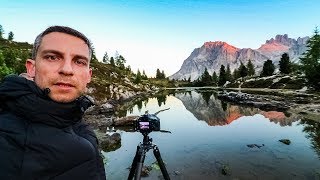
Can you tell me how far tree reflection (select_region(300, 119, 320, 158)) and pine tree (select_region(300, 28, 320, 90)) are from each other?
3614cm

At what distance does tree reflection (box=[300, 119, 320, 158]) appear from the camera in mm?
18950

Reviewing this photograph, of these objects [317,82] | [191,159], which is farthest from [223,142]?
[317,82]

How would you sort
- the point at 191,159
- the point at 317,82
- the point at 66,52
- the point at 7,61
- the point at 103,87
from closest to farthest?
1. the point at 66,52
2. the point at 191,159
3. the point at 7,61
4. the point at 317,82
5. the point at 103,87

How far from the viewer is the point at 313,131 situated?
23406mm

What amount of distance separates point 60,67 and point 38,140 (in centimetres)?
78

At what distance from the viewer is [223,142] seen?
21.0 meters

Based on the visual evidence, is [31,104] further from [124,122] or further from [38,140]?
[124,122]

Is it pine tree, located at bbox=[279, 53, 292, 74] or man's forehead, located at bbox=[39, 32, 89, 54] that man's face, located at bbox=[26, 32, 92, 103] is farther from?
pine tree, located at bbox=[279, 53, 292, 74]

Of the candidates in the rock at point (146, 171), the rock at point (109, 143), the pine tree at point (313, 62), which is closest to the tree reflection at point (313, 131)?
the rock at point (146, 171)

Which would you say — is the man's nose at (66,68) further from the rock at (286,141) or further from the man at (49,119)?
the rock at (286,141)

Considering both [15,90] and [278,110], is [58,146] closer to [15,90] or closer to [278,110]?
[15,90]

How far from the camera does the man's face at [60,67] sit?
246cm

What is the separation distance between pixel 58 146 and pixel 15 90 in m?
0.55

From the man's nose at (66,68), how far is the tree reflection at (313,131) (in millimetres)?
18274
